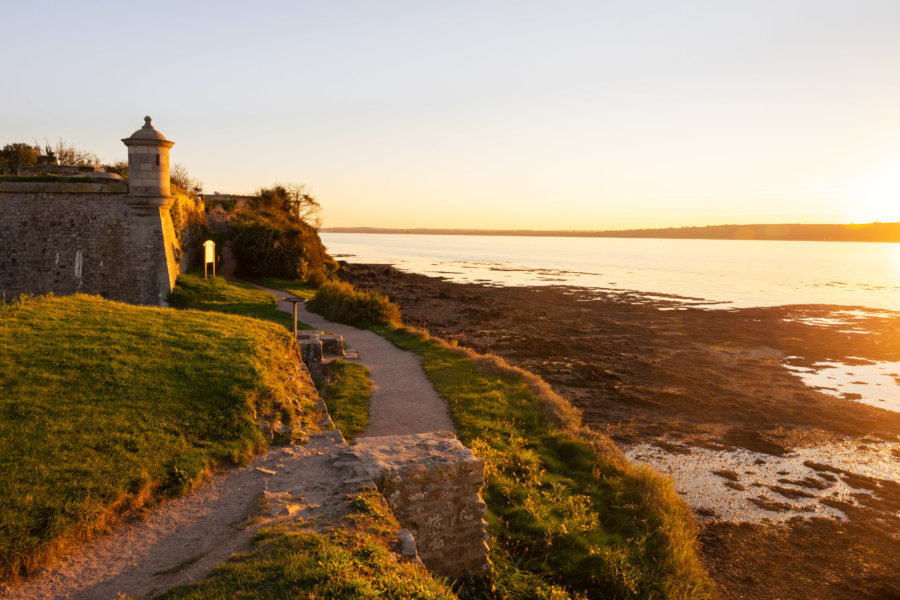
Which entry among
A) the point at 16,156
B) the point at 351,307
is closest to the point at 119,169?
the point at 16,156

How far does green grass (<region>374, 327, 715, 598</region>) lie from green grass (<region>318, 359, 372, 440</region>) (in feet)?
7.03

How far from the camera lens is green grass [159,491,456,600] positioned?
422 centimetres

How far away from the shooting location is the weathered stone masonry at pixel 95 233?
1861cm

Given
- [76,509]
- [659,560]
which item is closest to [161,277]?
[76,509]

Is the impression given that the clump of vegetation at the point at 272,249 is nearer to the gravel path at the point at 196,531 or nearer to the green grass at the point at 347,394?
the green grass at the point at 347,394

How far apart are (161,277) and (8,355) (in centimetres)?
1270

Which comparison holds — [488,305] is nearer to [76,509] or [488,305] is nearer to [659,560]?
[659,560]

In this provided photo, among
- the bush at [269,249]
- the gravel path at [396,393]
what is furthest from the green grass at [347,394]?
the bush at [269,249]

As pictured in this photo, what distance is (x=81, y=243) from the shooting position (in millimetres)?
19234

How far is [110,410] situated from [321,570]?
190 inches

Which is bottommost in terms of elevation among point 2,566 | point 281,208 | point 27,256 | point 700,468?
point 700,468

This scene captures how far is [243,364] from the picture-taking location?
9.49 metres

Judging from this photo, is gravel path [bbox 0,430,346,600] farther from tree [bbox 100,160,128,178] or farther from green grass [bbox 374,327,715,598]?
Result: tree [bbox 100,160,128,178]

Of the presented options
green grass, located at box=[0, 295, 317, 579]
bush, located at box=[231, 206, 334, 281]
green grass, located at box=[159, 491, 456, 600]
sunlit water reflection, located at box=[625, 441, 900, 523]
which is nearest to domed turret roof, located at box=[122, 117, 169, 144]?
green grass, located at box=[0, 295, 317, 579]
